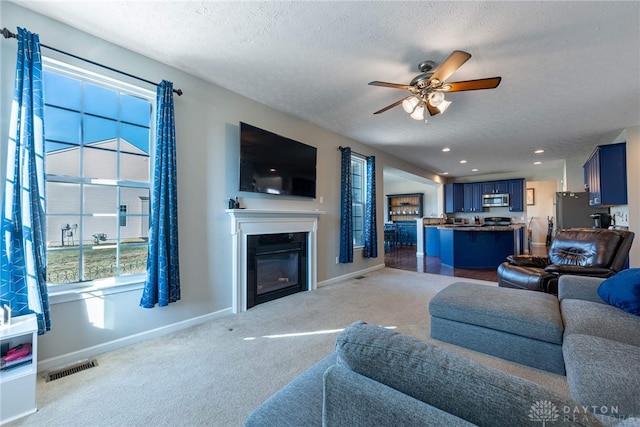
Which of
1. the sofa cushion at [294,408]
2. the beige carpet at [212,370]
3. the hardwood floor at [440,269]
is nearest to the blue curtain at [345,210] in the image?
the beige carpet at [212,370]

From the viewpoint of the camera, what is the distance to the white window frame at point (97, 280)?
2.11 meters

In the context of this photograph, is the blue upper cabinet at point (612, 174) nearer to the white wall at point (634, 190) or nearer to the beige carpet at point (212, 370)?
A: the white wall at point (634, 190)

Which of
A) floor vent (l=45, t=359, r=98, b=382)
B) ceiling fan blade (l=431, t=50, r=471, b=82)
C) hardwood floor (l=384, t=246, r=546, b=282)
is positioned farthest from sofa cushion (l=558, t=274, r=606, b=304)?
floor vent (l=45, t=359, r=98, b=382)

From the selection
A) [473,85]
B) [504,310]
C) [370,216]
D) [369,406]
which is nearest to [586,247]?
[504,310]

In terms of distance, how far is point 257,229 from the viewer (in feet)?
11.4

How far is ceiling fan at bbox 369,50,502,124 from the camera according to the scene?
2.22 meters

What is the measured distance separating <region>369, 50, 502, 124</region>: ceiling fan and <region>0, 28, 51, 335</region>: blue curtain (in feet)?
8.47

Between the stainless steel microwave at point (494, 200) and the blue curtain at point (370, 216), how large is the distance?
538cm

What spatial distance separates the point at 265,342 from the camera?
7.97ft

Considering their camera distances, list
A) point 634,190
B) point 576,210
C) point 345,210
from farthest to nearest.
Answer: point 576,210 → point 345,210 → point 634,190

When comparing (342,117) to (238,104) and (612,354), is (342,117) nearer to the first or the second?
(238,104)

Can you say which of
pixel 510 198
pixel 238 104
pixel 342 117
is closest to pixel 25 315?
pixel 238 104

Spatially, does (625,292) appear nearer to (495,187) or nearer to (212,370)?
(212,370)

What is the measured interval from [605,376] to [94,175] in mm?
3572
